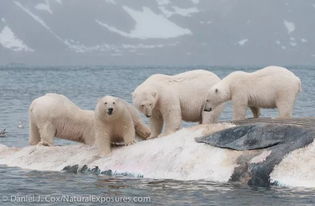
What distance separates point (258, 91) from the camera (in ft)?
62.0

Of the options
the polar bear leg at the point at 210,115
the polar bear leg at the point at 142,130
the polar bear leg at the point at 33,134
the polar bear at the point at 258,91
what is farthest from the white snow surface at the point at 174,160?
the polar bear at the point at 258,91

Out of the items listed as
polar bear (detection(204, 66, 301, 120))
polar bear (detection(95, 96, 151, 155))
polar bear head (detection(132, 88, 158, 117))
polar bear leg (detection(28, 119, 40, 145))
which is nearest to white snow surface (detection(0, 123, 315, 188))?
polar bear (detection(95, 96, 151, 155))

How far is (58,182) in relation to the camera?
648 inches

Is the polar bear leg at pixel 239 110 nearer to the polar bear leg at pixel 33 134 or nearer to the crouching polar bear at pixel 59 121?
the crouching polar bear at pixel 59 121

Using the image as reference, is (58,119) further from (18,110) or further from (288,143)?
(18,110)

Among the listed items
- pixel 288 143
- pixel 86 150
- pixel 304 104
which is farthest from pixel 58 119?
pixel 304 104

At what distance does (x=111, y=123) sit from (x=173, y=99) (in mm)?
1370

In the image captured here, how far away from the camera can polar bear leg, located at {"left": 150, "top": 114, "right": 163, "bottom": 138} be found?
18516mm

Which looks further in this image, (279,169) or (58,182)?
(58,182)

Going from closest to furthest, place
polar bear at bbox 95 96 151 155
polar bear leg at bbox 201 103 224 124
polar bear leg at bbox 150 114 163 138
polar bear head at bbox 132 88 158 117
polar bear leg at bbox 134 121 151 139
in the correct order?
polar bear at bbox 95 96 151 155
polar bear head at bbox 132 88 158 117
polar bear leg at bbox 150 114 163 138
polar bear leg at bbox 134 121 151 139
polar bear leg at bbox 201 103 224 124

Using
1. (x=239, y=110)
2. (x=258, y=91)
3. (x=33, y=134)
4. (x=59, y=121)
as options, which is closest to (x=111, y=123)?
(x=59, y=121)

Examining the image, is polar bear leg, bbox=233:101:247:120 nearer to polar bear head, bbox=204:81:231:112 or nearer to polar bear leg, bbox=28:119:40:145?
polar bear head, bbox=204:81:231:112

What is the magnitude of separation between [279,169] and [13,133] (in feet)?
51.0

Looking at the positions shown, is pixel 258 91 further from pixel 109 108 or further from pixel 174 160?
pixel 109 108
